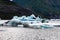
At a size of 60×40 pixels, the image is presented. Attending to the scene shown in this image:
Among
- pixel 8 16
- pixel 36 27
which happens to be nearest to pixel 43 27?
pixel 36 27

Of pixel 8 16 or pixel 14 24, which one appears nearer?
pixel 14 24

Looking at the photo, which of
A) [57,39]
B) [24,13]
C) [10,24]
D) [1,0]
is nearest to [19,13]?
[24,13]

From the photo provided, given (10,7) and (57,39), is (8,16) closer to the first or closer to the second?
(10,7)

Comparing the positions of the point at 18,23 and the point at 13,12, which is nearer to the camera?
the point at 18,23

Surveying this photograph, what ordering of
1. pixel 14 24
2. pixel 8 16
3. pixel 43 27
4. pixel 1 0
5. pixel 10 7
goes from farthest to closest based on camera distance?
pixel 1 0
pixel 10 7
pixel 8 16
pixel 14 24
pixel 43 27

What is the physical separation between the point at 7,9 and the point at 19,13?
25.0 feet

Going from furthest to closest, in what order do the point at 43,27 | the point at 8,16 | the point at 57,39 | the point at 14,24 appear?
1. the point at 8,16
2. the point at 14,24
3. the point at 43,27
4. the point at 57,39

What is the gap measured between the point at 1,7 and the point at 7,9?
4701mm

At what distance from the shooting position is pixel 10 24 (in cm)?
6450

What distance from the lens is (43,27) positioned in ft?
183

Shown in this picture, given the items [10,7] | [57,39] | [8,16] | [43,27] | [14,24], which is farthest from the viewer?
[10,7]

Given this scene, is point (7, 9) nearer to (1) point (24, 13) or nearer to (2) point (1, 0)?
(1) point (24, 13)

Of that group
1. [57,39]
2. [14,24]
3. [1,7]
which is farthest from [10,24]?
[1,7]

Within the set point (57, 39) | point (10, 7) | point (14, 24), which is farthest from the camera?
point (10, 7)
